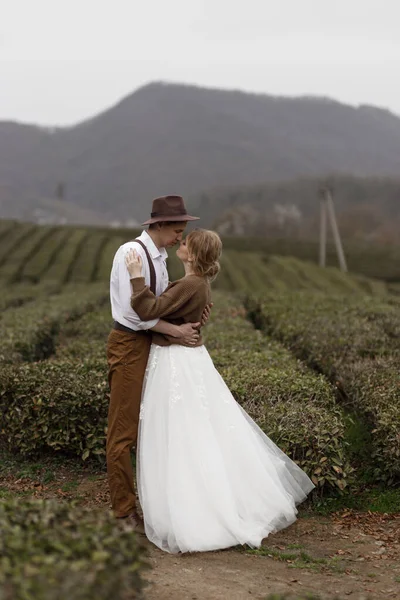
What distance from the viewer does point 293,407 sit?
25.3 ft

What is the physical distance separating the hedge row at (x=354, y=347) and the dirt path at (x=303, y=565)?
992 millimetres

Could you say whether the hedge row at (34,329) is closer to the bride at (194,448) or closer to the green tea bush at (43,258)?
the bride at (194,448)

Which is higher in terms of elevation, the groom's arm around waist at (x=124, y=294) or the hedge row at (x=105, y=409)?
the groom's arm around waist at (x=124, y=294)

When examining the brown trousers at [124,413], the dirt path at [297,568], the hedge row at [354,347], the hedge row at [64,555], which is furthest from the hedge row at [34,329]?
the hedge row at [64,555]

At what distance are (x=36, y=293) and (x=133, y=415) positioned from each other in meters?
22.1

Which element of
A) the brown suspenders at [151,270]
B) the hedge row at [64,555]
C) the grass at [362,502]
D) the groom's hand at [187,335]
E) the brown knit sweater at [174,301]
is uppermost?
the brown suspenders at [151,270]

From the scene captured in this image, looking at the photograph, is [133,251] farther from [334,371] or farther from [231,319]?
[231,319]

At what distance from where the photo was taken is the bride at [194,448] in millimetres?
5797

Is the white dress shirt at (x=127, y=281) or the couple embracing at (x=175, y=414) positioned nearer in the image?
the couple embracing at (x=175, y=414)

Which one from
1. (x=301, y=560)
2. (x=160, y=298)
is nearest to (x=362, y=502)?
(x=301, y=560)

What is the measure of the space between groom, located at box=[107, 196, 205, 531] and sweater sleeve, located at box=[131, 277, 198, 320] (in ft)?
0.40

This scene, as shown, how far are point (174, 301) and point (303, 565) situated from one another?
7.59 ft

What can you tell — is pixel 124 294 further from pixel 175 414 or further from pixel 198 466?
pixel 198 466

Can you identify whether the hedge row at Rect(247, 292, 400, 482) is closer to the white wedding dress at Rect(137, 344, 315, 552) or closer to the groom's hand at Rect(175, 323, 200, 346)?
the white wedding dress at Rect(137, 344, 315, 552)
